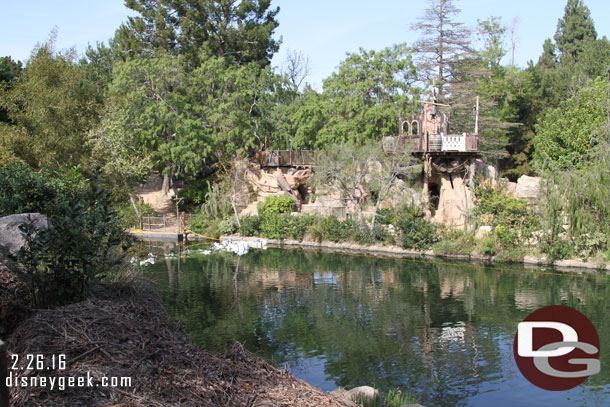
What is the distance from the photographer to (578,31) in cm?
4381

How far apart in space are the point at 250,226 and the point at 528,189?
12444 mm

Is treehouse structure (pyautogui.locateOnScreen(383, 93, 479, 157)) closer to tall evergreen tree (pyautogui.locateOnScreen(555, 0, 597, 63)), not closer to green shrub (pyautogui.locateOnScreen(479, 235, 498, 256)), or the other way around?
green shrub (pyautogui.locateOnScreen(479, 235, 498, 256))

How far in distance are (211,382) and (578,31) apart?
4747 centimetres

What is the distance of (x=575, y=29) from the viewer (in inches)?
1741

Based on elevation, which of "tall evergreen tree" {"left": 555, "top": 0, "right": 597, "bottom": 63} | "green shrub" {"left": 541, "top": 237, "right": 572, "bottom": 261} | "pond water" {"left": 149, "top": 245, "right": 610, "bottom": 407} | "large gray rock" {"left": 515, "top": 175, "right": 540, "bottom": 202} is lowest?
"pond water" {"left": 149, "top": 245, "right": 610, "bottom": 407}

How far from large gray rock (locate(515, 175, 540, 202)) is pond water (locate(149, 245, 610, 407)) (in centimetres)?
465

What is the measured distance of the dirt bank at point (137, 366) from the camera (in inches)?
162

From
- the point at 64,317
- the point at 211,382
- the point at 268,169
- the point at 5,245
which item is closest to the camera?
the point at 211,382

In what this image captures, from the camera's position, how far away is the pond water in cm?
918

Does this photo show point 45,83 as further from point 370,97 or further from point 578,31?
point 578,31

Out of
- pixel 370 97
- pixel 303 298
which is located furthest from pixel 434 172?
pixel 303 298

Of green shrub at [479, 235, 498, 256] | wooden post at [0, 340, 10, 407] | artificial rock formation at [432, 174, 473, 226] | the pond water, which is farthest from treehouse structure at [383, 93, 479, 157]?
wooden post at [0, 340, 10, 407]

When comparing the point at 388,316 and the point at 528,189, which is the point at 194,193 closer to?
the point at 528,189

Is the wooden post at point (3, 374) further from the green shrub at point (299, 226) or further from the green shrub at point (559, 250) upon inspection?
the green shrub at point (299, 226)
